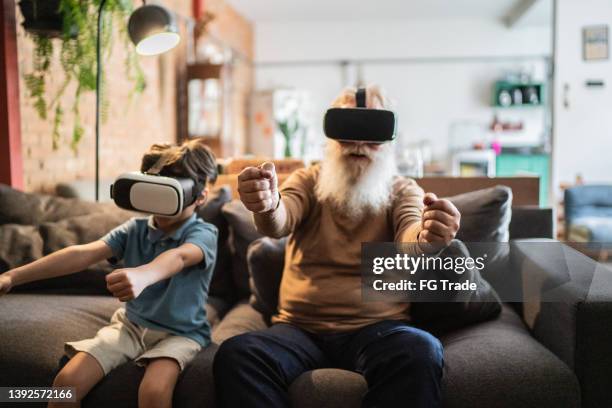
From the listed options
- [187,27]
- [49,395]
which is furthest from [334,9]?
[49,395]

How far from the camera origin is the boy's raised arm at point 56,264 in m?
1.39

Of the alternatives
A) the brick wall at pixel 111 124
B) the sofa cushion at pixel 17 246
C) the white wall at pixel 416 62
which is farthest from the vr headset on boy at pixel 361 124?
the white wall at pixel 416 62

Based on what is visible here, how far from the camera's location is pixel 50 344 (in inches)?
61.3

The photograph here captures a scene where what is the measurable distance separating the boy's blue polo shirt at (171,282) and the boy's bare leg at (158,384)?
128 millimetres

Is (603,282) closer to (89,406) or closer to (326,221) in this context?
(326,221)

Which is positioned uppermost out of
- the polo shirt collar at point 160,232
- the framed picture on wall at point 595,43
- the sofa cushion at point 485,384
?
the framed picture on wall at point 595,43

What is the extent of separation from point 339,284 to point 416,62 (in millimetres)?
7324

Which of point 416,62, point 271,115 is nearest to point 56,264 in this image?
point 271,115

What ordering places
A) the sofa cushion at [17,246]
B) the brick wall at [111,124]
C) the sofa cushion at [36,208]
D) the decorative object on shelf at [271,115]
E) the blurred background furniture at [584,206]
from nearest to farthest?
the sofa cushion at [17,246]
the sofa cushion at [36,208]
the brick wall at [111,124]
the blurred background furniture at [584,206]
the decorative object on shelf at [271,115]

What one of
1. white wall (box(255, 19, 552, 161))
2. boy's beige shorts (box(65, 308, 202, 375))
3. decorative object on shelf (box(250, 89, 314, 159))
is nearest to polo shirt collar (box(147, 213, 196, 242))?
boy's beige shorts (box(65, 308, 202, 375))

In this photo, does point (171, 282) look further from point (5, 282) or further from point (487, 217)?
point (487, 217)

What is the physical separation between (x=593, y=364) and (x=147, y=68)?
4.19 metres

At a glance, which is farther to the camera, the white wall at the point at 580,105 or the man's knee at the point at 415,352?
the white wall at the point at 580,105

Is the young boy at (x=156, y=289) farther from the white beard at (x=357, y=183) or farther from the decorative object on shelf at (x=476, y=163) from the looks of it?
the decorative object on shelf at (x=476, y=163)
